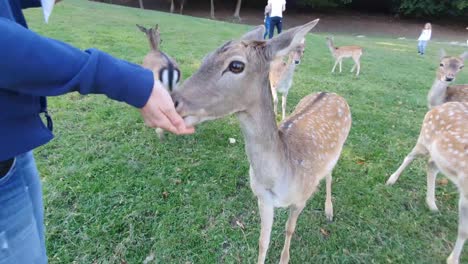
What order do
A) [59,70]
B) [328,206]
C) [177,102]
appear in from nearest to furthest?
[59,70] → [177,102] → [328,206]

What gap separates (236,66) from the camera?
1.73 meters

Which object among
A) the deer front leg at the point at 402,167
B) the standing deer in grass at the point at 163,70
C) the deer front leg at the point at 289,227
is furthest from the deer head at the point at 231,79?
the deer front leg at the point at 402,167

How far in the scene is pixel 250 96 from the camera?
1846mm

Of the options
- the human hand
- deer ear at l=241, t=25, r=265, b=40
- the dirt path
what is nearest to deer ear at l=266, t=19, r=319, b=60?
deer ear at l=241, t=25, r=265, b=40

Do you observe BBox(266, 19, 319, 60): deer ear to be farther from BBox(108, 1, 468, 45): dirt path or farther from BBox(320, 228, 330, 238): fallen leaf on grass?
BBox(108, 1, 468, 45): dirt path

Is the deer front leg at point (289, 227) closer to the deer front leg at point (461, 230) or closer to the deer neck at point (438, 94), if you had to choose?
the deer front leg at point (461, 230)

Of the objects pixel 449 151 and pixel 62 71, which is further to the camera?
pixel 449 151

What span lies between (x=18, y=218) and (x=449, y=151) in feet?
10.6

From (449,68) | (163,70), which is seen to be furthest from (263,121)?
(449,68)

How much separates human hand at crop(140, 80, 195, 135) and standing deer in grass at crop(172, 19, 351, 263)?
0.89ft

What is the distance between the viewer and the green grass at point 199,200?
2.79 meters

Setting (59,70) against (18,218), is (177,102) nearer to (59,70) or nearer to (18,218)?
(59,70)

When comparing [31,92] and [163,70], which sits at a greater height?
[31,92]

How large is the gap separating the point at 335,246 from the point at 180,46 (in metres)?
7.97
